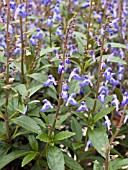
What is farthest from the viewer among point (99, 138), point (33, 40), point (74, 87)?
point (33, 40)

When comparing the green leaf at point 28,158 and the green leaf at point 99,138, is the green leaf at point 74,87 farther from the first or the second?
the green leaf at point 28,158

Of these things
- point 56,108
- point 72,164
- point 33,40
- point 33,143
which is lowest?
point 72,164

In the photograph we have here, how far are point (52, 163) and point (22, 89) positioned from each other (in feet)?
1.72

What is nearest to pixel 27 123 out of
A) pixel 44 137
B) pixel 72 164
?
pixel 44 137

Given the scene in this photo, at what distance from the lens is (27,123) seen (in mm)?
2160

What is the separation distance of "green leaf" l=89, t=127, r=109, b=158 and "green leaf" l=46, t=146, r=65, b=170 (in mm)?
200

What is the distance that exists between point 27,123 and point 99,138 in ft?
1.37

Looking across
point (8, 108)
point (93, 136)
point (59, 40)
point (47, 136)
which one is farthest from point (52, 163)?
point (59, 40)

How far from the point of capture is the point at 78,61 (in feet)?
8.24

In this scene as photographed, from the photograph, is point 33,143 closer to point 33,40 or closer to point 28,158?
point 28,158

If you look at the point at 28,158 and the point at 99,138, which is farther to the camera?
the point at 99,138

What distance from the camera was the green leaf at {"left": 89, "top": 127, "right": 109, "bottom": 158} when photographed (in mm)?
2125

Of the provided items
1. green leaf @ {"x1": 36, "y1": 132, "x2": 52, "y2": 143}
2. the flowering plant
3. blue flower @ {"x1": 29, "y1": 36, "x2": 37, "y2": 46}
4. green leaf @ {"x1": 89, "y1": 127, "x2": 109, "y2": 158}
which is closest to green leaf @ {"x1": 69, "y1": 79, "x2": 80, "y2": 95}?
the flowering plant

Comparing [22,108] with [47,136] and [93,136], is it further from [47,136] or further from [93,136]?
[93,136]
